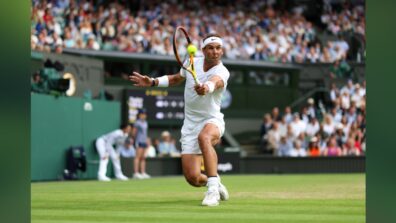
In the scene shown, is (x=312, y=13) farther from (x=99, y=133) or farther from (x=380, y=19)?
(x=380, y=19)

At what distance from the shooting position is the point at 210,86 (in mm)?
10070

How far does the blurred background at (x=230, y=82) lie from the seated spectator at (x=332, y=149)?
38mm

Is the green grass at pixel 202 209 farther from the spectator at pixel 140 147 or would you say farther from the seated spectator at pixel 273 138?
the seated spectator at pixel 273 138

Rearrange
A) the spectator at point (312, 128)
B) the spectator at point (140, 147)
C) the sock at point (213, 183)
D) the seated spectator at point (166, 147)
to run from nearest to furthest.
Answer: the sock at point (213, 183) < the spectator at point (140, 147) < the seated spectator at point (166, 147) < the spectator at point (312, 128)

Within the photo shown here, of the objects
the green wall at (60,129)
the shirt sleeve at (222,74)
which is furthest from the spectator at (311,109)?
the shirt sleeve at (222,74)

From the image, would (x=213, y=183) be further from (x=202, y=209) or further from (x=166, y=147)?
(x=166, y=147)

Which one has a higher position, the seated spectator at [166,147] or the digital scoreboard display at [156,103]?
the digital scoreboard display at [156,103]

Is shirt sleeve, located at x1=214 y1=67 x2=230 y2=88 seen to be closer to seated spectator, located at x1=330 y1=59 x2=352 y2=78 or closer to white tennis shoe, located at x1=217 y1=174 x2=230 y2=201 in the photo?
white tennis shoe, located at x1=217 y1=174 x2=230 y2=201

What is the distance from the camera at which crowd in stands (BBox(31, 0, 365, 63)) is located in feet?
92.0

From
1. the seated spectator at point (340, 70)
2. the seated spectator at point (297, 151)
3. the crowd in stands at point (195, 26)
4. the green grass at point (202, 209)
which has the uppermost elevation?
the crowd in stands at point (195, 26)

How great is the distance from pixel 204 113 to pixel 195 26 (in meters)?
21.7

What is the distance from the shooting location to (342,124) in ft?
99.7

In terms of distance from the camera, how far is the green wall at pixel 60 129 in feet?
73.7

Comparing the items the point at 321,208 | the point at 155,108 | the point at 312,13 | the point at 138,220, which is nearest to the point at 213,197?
the point at 321,208
